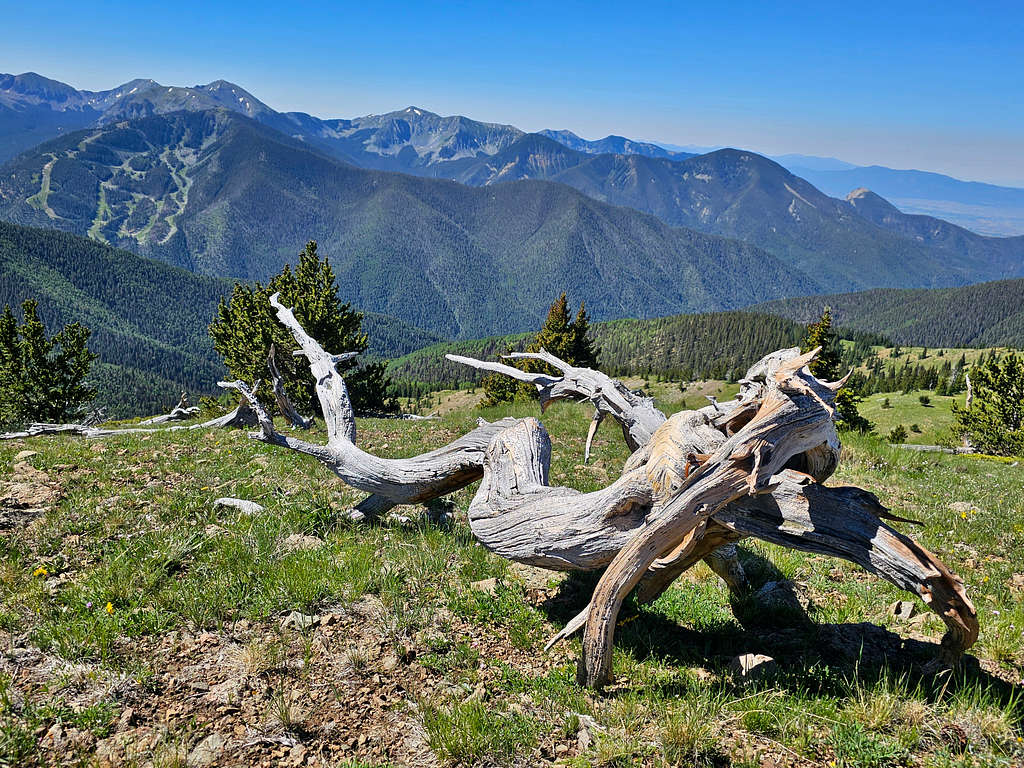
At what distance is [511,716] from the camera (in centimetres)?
475

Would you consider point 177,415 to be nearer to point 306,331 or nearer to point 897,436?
point 306,331

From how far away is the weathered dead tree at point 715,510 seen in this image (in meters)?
4.72

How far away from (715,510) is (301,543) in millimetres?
6086

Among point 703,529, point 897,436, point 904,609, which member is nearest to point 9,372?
point 703,529

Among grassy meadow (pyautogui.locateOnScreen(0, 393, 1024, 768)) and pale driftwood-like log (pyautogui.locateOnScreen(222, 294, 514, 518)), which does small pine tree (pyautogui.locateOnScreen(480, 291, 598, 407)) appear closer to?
pale driftwood-like log (pyautogui.locateOnScreen(222, 294, 514, 518))

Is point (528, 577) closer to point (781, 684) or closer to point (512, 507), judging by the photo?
point (512, 507)

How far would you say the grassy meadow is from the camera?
4332 millimetres

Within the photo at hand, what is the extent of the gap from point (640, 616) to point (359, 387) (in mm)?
40661

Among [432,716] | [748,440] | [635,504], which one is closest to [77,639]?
[432,716]

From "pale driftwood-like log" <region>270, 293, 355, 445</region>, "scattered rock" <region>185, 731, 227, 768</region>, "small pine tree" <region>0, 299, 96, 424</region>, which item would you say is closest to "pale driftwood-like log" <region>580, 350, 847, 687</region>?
"scattered rock" <region>185, 731, 227, 768</region>

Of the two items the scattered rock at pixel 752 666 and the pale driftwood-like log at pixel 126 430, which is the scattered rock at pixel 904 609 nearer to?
the scattered rock at pixel 752 666

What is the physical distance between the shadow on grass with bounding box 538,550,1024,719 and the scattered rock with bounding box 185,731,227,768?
3.53 metres

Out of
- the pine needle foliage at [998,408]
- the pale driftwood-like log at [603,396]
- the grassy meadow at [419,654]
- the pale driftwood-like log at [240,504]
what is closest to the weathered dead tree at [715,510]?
the grassy meadow at [419,654]

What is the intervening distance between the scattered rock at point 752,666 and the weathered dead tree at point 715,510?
104 cm
